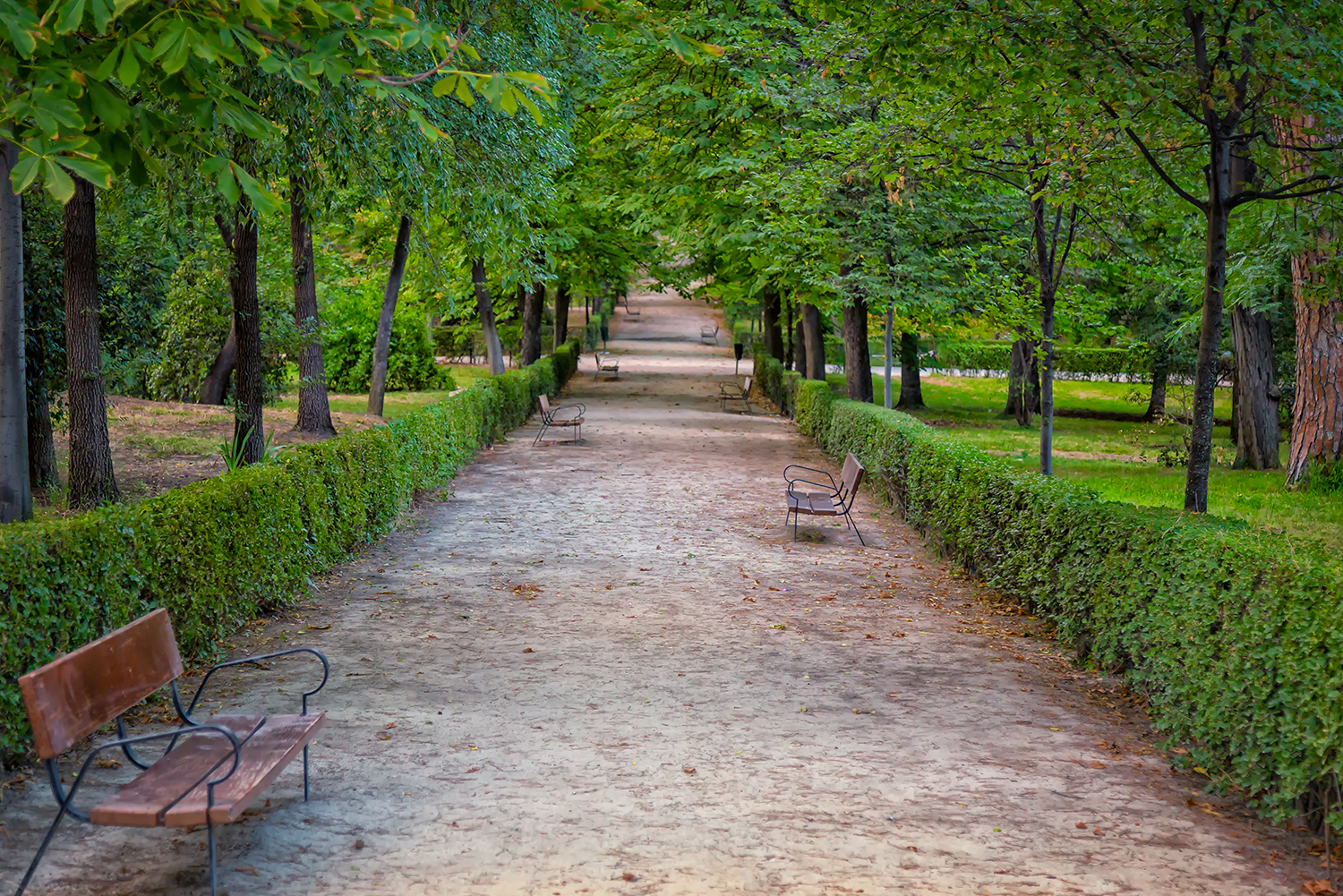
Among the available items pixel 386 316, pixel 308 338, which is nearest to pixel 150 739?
pixel 308 338

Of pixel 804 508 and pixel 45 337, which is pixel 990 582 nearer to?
pixel 804 508

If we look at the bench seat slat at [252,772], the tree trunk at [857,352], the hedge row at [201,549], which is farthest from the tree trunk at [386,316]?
the bench seat slat at [252,772]

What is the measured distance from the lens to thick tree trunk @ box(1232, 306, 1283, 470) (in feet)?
57.6

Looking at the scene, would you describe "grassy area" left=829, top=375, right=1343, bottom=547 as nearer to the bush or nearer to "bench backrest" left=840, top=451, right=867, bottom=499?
the bush

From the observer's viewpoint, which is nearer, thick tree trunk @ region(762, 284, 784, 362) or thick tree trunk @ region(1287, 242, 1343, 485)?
thick tree trunk @ region(1287, 242, 1343, 485)

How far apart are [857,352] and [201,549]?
16.3m

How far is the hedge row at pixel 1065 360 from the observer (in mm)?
39312

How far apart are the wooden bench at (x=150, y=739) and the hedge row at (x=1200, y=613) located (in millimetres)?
4414

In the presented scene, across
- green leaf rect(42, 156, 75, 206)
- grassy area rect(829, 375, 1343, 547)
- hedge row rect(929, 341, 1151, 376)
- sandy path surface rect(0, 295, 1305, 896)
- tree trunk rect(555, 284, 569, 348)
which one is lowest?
sandy path surface rect(0, 295, 1305, 896)

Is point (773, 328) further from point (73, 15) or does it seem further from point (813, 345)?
point (73, 15)

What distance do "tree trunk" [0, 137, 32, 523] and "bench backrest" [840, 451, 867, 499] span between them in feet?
26.1

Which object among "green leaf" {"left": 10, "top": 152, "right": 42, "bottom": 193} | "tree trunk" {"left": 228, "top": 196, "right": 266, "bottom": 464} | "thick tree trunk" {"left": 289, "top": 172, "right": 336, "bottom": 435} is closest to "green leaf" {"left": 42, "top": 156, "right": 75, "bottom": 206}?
"green leaf" {"left": 10, "top": 152, "right": 42, "bottom": 193}

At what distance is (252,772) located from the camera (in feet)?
14.6

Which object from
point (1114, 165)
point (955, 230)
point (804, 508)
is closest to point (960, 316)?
point (955, 230)
